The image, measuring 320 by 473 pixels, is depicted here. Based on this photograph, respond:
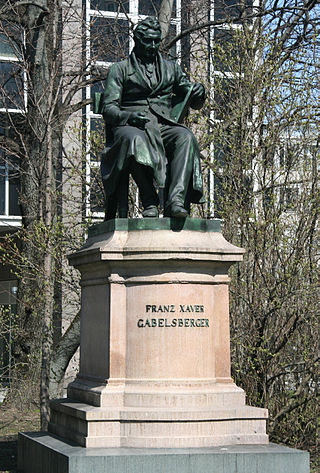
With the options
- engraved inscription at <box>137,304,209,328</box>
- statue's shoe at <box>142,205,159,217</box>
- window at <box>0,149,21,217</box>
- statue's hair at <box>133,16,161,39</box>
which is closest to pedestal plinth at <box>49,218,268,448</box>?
engraved inscription at <box>137,304,209,328</box>

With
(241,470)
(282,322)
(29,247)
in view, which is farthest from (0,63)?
(241,470)

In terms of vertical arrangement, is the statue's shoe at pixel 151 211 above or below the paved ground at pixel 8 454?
above

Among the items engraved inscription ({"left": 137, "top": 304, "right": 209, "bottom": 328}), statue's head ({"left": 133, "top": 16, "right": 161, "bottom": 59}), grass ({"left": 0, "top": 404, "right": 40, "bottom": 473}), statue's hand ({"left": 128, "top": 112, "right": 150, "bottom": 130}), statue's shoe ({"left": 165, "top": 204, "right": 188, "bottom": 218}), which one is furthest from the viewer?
grass ({"left": 0, "top": 404, "right": 40, "bottom": 473})

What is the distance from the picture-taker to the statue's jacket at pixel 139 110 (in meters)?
9.28

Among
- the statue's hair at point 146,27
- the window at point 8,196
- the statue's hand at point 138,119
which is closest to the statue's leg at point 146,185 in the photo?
the statue's hand at point 138,119

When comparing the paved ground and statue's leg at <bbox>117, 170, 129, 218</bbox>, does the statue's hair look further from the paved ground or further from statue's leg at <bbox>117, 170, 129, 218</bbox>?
the paved ground

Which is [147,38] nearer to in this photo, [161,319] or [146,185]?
[146,185]

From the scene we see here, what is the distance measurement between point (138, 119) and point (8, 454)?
5822mm

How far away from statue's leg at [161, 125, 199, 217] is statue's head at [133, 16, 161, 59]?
2.77 feet

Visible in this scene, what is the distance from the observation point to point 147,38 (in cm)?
976

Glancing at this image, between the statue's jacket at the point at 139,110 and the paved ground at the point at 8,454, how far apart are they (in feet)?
13.4

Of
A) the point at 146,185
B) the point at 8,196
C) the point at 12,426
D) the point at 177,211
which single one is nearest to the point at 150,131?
the point at 146,185

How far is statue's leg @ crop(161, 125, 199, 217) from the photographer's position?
914 centimetres

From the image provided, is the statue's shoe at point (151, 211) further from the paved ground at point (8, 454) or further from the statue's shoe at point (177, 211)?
the paved ground at point (8, 454)
